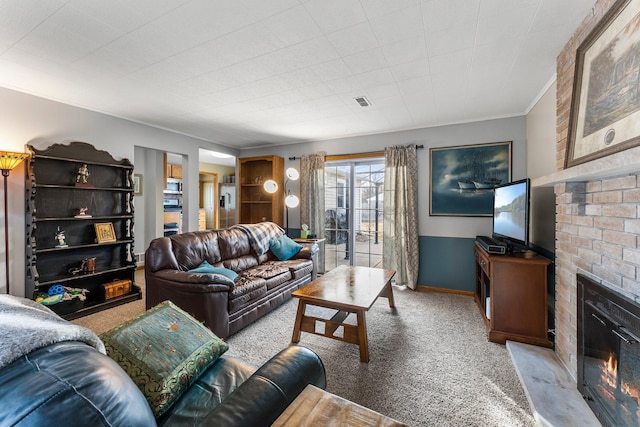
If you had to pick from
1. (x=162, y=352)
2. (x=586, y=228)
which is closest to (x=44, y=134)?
(x=162, y=352)

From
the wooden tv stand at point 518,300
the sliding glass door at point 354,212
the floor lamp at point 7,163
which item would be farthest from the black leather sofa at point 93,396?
the sliding glass door at point 354,212

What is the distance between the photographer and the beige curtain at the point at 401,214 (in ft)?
13.5

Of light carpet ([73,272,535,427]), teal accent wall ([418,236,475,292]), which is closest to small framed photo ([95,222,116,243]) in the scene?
light carpet ([73,272,535,427])

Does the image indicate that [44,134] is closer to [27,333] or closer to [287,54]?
[287,54]

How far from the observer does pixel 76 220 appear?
3.30 metres

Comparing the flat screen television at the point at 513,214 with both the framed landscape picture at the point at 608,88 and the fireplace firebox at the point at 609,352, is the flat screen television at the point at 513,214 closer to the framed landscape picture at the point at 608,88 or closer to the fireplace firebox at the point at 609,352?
the framed landscape picture at the point at 608,88

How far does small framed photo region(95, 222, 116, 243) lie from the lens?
3.40 metres

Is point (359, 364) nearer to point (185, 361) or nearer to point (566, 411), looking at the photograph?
point (566, 411)

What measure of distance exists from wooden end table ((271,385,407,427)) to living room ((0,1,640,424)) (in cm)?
142

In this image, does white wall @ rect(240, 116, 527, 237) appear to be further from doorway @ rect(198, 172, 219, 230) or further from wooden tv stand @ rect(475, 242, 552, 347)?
doorway @ rect(198, 172, 219, 230)

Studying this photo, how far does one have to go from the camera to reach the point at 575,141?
1.92 metres

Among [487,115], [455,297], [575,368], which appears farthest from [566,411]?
[487,115]

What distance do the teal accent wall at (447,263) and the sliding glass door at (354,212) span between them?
0.75 metres

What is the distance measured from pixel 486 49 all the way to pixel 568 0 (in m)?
0.52
